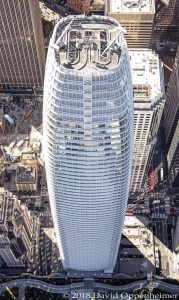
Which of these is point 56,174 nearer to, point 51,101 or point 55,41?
point 51,101

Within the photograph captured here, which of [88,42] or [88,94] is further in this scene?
[88,42]

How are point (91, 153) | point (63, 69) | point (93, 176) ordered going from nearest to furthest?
point (63, 69) → point (91, 153) → point (93, 176)

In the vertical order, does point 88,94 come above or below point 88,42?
below

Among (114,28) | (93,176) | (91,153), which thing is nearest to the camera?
(114,28)

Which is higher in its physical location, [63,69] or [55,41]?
[55,41]

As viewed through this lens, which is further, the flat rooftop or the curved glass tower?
the flat rooftop

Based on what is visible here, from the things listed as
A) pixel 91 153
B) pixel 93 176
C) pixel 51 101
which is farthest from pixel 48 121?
pixel 93 176

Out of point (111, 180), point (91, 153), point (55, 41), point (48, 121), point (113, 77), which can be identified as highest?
point (55, 41)

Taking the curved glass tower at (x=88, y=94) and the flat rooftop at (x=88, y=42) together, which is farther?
the flat rooftop at (x=88, y=42)
